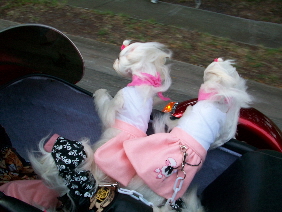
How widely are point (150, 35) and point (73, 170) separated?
12.5ft

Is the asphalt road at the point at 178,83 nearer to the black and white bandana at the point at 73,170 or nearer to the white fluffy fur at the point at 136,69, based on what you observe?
the white fluffy fur at the point at 136,69

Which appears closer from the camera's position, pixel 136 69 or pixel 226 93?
pixel 226 93

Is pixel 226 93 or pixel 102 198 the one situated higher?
pixel 226 93

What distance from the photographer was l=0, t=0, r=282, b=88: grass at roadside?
4272 mm

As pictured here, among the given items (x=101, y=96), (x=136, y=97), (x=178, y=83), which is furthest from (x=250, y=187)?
(x=178, y=83)

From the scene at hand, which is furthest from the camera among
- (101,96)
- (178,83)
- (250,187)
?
(178,83)

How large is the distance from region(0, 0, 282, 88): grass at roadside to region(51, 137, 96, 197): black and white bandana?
9.94 ft

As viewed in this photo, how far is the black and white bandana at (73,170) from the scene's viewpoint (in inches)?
61.4

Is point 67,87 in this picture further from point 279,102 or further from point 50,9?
point 50,9

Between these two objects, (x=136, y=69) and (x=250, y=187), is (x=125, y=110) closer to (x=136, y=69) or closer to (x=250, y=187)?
(x=136, y=69)

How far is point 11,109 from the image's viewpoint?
2.32 m

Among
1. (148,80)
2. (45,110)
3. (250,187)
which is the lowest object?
(45,110)

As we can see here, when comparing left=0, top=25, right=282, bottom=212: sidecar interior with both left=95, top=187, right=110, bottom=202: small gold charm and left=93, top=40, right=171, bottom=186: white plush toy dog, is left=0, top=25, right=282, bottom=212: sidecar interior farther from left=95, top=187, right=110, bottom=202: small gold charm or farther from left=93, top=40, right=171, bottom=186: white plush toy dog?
left=95, top=187, right=110, bottom=202: small gold charm

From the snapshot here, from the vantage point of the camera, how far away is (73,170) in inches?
62.8
